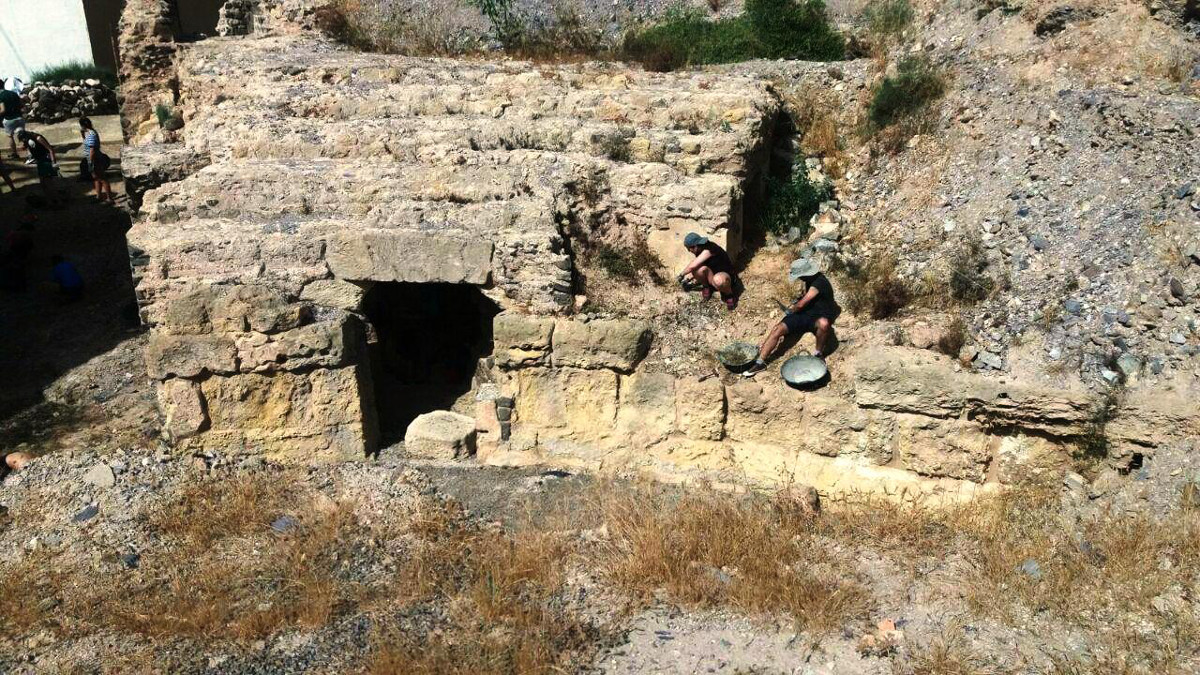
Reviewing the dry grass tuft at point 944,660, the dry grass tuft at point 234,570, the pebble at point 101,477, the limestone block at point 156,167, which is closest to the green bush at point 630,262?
the dry grass tuft at point 234,570

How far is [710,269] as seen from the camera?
22.8 feet

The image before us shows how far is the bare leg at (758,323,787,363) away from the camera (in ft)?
21.5

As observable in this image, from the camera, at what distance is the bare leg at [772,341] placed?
654 cm

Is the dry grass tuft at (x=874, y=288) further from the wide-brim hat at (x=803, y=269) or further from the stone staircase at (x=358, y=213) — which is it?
the stone staircase at (x=358, y=213)

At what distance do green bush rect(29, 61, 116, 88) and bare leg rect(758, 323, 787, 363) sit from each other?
1633 centimetres

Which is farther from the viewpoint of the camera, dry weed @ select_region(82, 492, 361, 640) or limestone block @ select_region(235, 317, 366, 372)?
limestone block @ select_region(235, 317, 366, 372)

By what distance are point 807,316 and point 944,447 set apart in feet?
4.24

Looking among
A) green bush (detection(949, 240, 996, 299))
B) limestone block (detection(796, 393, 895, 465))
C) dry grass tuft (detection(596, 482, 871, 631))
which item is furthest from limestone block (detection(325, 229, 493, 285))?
green bush (detection(949, 240, 996, 299))

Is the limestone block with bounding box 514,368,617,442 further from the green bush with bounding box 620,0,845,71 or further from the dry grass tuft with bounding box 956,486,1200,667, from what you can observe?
the green bush with bounding box 620,0,845,71

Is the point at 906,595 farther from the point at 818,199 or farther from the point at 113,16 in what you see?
the point at 113,16

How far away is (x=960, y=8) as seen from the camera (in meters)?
9.54

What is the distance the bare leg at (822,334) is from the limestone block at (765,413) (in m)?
0.38

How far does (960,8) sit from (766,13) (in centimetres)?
210

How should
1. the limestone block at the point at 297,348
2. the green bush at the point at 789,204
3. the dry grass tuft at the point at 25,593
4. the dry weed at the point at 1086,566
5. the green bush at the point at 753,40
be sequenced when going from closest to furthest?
the dry weed at the point at 1086,566
the dry grass tuft at the point at 25,593
the limestone block at the point at 297,348
the green bush at the point at 789,204
the green bush at the point at 753,40
